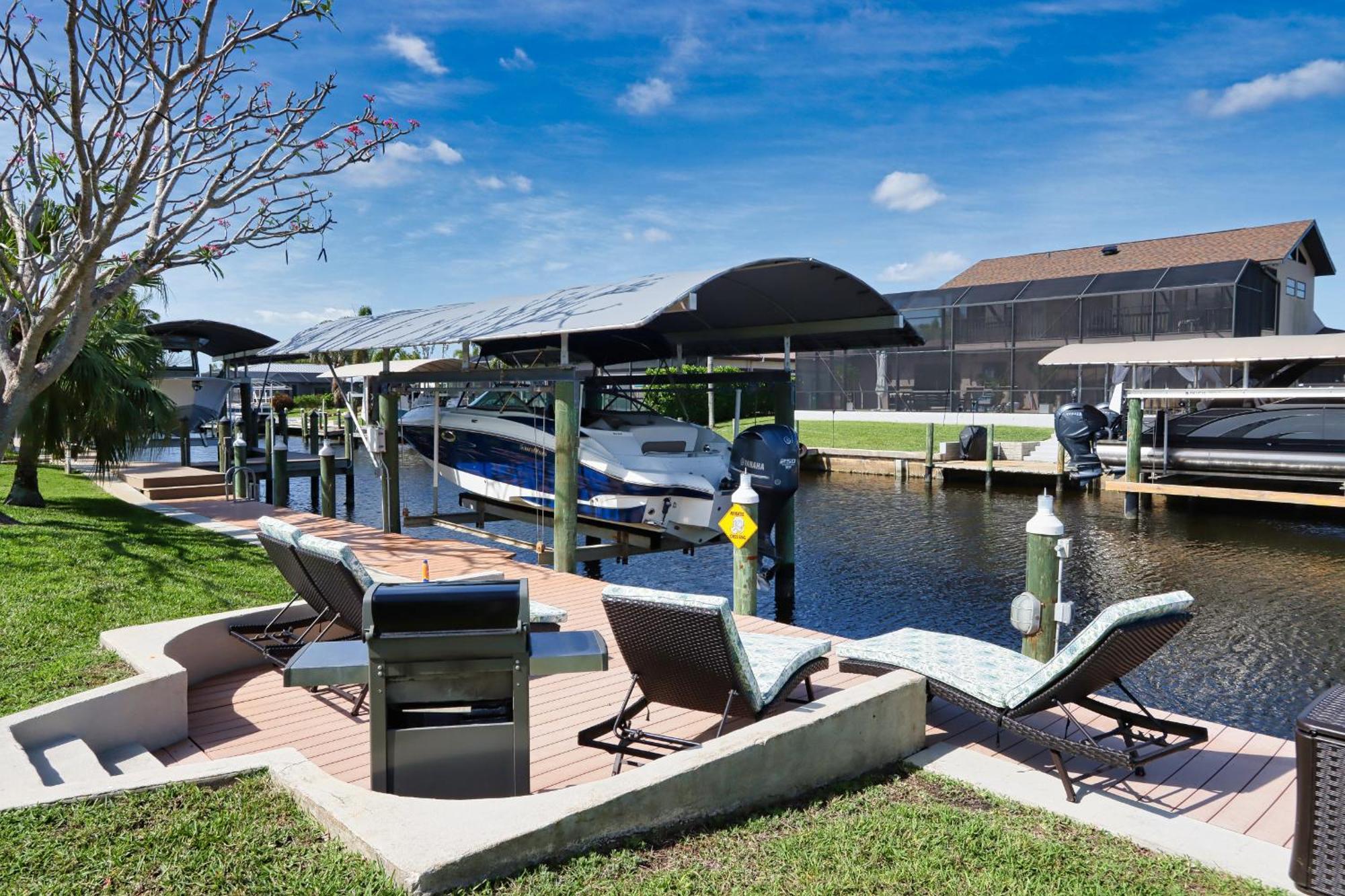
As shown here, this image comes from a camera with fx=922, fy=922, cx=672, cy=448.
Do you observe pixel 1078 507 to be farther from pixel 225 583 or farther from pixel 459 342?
pixel 225 583

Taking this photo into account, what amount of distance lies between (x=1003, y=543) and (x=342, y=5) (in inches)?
500

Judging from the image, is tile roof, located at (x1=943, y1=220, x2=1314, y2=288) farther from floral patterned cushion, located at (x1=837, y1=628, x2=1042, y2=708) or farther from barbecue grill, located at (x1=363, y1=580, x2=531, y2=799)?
barbecue grill, located at (x1=363, y1=580, x2=531, y2=799)

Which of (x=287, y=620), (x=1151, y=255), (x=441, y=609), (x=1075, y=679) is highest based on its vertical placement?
(x=1151, y=255)

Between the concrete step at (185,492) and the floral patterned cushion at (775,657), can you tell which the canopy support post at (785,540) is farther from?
the concrete step at (185,492)

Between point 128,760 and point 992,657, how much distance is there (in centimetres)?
444

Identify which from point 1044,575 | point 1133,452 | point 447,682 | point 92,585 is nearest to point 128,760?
point 447,682

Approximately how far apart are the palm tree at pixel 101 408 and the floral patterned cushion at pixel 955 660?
10.2 m

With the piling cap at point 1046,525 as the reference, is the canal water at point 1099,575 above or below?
below

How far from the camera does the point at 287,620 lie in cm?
603

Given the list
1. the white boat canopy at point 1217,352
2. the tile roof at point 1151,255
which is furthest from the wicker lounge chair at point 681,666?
the tile roof at point 1151,255

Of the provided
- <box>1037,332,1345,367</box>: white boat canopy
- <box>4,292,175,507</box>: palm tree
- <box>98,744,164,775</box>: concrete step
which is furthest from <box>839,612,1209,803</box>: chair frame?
<box>1037,332,1345,367</box>: white boat canopy

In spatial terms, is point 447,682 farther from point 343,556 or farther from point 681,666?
point 343,556

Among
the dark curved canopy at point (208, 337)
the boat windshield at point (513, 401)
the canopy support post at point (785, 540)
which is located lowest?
the canopy support post at point (785, 540)

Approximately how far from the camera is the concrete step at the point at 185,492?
13648 mm
